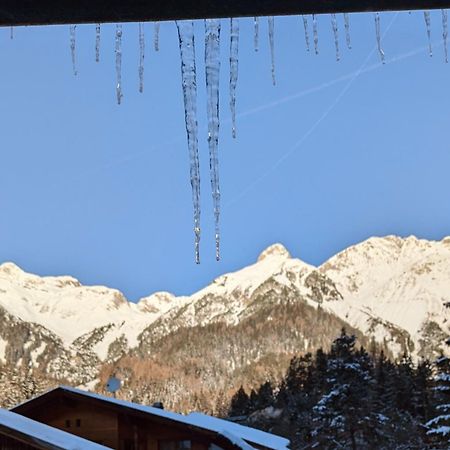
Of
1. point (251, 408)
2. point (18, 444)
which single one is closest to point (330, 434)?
point (251, 408)

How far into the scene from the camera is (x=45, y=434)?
9.18 m

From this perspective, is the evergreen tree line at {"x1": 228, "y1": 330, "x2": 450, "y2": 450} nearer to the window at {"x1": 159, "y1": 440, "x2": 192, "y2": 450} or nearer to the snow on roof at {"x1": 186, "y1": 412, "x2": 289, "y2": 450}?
the snow on roof at {"x1": 186, "y1": 412, "x2": 289, "y2": 450}

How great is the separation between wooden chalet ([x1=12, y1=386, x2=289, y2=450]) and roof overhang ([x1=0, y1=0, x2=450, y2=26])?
1251 centimetres

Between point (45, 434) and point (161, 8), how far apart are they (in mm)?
8772

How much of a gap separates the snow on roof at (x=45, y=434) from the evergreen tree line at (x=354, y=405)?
17.1 m

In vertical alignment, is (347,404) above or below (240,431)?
above

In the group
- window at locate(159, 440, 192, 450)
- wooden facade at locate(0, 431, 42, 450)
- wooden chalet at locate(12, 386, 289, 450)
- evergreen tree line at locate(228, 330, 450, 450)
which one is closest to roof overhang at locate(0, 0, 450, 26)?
wooden facade at locate(0, 431, 42, 450)

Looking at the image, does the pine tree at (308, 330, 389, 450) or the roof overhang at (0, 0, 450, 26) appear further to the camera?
the pine tree at (308, 330, 389, 450)

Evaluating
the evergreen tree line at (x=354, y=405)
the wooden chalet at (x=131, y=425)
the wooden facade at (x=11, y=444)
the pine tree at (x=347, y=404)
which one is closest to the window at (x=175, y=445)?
the wooden chalet at (x=131, y=425)

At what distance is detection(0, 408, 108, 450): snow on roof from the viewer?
8719mm

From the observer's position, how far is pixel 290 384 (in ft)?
255

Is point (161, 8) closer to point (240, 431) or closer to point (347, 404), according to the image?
point (240, 431)

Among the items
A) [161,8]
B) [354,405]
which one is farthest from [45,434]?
[354,405]

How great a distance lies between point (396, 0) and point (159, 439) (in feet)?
46.6
